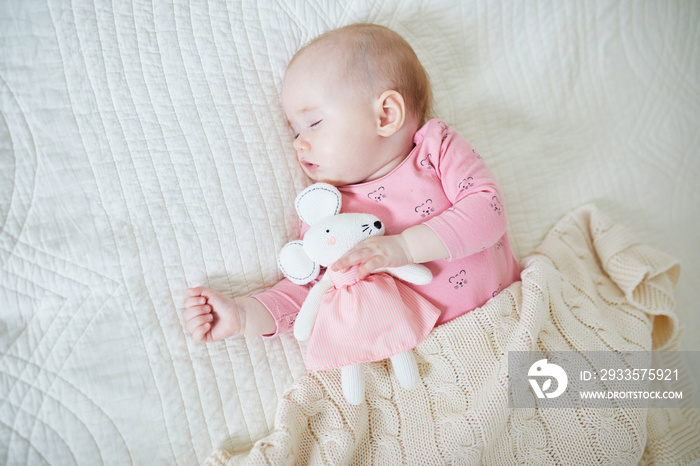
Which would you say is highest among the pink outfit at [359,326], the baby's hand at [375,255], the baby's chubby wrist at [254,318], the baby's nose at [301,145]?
the baby's nose at [301,145]

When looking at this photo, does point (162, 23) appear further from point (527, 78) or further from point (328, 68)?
point (527, 78)

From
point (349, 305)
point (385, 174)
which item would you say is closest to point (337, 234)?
point (349, 305)

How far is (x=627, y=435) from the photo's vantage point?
0.89m

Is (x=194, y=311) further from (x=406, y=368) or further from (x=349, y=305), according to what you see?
(x=406, y=368)

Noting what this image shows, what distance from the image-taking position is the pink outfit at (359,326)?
849 millimetres

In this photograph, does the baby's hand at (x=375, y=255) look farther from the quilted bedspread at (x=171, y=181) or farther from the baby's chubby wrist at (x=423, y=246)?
the quilted bedspread at (x=171, y=181)

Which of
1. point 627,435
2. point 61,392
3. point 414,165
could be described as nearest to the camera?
point 61,392

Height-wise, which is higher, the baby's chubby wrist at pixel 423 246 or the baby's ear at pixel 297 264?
the baby's ear at pixel 297 264

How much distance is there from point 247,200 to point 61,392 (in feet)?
1.54

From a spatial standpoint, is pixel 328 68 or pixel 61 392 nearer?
pixel 61 392

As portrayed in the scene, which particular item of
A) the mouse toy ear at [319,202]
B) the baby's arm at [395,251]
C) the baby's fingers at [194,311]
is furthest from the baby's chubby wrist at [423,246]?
the baby's fingers at [194,311]

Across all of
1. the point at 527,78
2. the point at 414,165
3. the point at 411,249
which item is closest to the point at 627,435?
the point at 411,249
